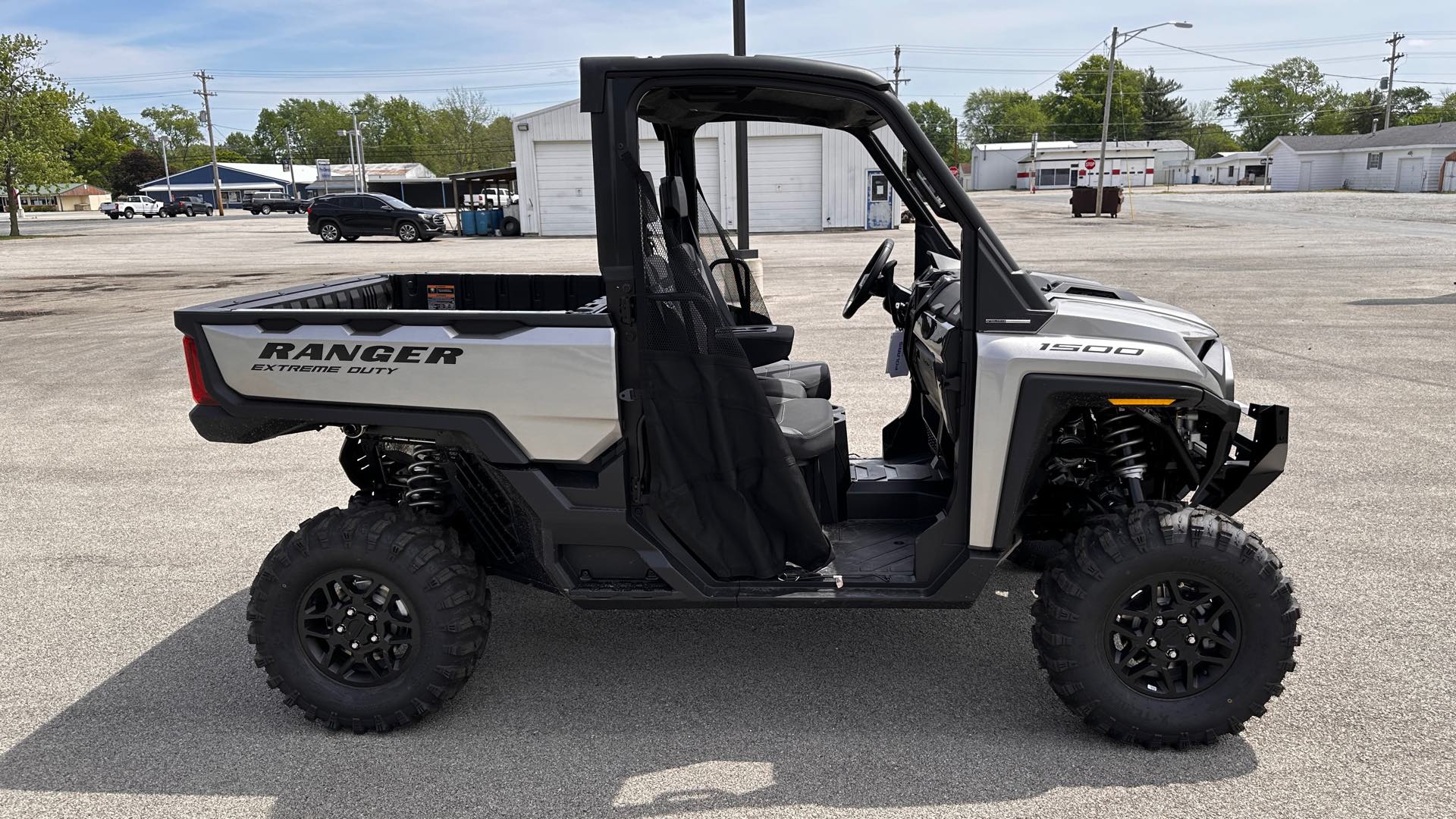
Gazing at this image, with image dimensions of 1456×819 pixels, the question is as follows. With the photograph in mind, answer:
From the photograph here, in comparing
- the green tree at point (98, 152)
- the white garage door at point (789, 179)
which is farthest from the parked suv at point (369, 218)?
the green tree at point (98, 152)

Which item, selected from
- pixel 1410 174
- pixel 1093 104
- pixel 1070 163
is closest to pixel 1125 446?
pixel 1410 174

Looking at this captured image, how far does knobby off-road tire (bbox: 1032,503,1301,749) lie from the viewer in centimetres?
306

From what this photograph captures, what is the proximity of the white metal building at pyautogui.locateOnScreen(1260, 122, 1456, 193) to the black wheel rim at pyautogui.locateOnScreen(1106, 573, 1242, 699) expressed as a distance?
69.0 metres

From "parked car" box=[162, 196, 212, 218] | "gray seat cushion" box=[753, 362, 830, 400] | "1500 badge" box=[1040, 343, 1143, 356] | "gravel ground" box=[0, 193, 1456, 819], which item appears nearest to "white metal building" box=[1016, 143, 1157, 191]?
"parked car" box=[162, 196, 212, 218]

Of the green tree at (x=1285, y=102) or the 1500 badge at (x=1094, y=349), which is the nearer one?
the 1500 badge at (x=1094, y=349)

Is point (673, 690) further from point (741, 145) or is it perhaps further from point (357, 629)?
point (741, 145)

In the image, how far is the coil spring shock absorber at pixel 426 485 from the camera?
366cm

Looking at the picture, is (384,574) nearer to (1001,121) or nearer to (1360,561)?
(1360,561)

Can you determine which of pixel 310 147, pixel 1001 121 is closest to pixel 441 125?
pixel 310 147

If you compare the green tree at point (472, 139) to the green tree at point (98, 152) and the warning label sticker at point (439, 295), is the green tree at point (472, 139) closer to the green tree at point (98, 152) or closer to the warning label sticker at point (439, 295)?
the green tree at point (98, 152)

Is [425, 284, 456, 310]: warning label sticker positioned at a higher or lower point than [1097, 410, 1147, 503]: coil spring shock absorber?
higher

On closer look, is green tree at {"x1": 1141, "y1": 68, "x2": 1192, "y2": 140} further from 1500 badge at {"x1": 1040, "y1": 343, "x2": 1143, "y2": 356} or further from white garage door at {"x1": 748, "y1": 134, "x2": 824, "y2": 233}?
1500 badge at {"x1": 1040, "y1": 343, "x2": 1143, "y2": 356}

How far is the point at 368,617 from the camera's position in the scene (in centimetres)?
335

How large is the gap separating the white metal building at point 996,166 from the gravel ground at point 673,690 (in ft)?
306
